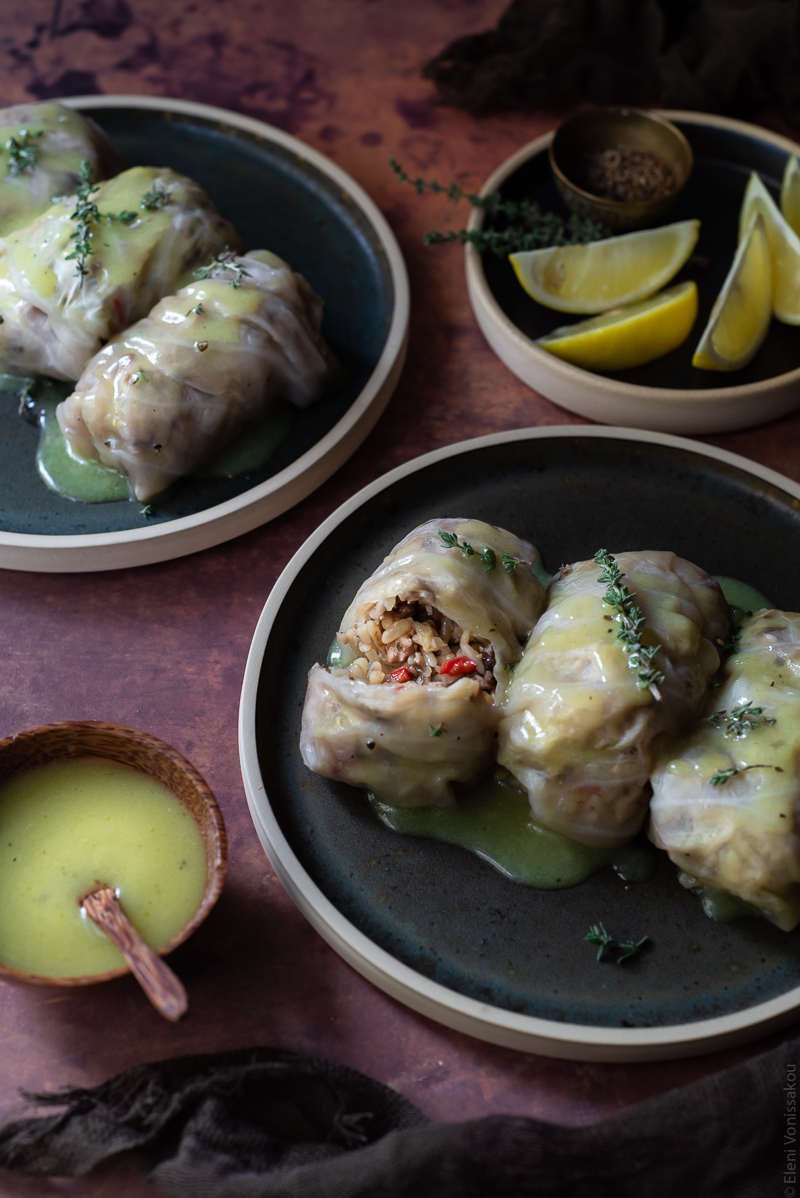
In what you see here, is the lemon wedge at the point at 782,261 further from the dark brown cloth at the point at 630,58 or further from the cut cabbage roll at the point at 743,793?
the cut cabbage roll at the point at 743,793

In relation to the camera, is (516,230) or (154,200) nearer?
(154,200)

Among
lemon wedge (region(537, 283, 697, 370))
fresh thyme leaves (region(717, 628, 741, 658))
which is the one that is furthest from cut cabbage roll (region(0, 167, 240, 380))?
fresh thyme leaves (region(717, 628, 741, 658))

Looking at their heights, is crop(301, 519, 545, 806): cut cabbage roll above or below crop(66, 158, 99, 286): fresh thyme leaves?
below

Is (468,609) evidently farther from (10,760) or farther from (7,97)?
(7,97)

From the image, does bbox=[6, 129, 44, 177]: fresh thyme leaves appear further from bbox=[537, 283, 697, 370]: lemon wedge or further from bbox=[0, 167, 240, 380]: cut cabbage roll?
bbox=[537, 283, 697, 370]: lemon wedge

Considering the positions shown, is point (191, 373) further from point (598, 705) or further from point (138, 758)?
point (598, 705)

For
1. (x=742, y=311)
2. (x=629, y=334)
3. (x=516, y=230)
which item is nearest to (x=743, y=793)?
(x=629, y=334)
